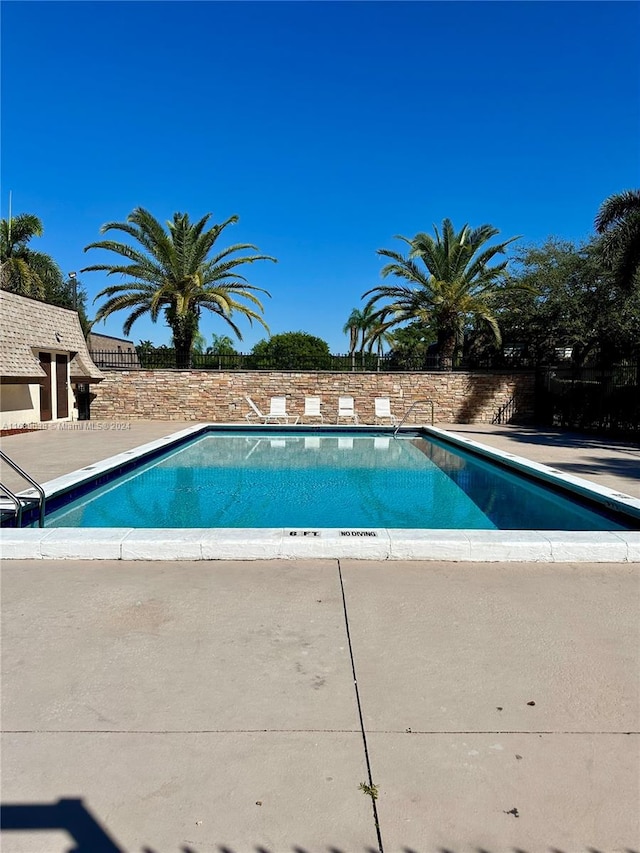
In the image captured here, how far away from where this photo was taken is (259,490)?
29.3ft

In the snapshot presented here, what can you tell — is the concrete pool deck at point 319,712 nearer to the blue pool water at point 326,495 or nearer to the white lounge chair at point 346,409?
the blue pool water at point 326,495

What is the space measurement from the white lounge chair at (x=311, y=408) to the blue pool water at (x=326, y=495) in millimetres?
6491

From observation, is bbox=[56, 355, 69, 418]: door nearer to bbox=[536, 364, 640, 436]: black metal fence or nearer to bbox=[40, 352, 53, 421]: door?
bbox=[40, 352, 53, 421]: door

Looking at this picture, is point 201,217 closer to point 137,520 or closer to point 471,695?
point 137,520

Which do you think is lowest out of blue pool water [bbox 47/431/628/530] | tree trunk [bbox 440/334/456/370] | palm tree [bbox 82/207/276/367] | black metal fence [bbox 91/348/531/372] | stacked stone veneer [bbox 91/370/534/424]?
blue pool water [bbox 47/431/628/530]

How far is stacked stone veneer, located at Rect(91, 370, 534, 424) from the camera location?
20.0m

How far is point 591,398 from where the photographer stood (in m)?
16.6

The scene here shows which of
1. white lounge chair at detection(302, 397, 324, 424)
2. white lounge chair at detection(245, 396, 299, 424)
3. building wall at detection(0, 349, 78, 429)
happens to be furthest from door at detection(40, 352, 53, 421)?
white lounge chair at detection(302, 397, 324, 424)

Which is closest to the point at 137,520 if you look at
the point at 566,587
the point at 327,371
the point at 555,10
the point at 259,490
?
the point at 259,490

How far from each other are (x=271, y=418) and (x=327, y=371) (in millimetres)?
2996

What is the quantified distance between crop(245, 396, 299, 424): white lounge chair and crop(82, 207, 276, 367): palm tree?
3001 mm

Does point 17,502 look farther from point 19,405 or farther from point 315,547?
point 19,405

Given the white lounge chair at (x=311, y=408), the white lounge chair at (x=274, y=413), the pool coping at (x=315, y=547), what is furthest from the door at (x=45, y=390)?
the pool coping at (x=315, y=547)

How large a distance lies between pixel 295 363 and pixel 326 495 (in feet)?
41.9
